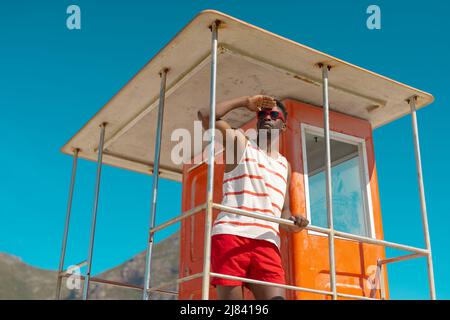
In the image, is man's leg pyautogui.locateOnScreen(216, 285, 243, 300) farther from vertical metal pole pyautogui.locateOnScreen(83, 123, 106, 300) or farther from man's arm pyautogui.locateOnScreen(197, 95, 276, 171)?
vertical metal pole pyautogui.locateOnScreen(83, 123, 106, 300)

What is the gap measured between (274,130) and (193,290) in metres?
3.17

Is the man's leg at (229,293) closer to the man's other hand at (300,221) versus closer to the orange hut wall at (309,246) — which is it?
the man's other hand at (300,221)

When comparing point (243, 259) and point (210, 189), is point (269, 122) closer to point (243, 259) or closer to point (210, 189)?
point (210, 189)

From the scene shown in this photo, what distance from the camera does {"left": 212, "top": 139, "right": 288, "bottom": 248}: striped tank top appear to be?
17.6 feet

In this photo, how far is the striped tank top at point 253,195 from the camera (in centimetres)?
536

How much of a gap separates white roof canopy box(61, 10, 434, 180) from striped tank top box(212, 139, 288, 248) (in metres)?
1.24

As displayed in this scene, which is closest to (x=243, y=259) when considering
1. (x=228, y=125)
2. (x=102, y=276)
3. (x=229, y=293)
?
(x=229, y=293)

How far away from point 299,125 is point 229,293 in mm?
2990

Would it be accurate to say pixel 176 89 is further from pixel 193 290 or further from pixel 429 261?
pixel 429 261

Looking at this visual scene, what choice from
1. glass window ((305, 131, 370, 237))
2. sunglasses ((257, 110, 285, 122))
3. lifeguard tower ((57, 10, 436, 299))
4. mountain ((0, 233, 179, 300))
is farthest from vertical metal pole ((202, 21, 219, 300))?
mountain ((0, 233, 179, 300))

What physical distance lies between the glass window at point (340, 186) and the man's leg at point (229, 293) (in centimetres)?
251

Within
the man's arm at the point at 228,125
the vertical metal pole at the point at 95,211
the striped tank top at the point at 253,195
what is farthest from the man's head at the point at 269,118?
the vertical metal pole at the point at 95,211

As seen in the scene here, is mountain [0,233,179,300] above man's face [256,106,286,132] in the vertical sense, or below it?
above
